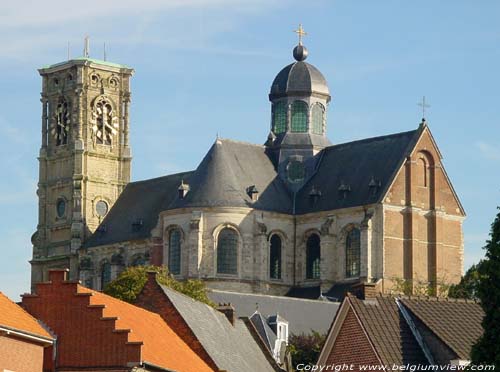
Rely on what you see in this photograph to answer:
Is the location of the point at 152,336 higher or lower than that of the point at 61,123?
lower

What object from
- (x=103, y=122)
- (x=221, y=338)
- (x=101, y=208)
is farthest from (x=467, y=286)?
(x=221, y=338)

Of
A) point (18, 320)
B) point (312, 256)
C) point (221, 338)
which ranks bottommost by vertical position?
point (18, 320)

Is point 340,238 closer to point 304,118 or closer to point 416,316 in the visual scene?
point 304,118

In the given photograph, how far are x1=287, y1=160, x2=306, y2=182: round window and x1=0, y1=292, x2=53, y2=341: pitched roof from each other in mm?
79219

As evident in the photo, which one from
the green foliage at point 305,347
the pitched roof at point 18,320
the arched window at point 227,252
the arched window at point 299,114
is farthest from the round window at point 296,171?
the pitched roof at point 18,320

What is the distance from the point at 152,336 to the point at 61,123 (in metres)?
91.5

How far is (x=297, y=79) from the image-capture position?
124 metres

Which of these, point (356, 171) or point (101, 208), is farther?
point (101, 208)

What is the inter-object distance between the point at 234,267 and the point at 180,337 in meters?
66.0

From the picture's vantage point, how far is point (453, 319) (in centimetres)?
4644

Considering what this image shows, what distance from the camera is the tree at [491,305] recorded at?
39875mm

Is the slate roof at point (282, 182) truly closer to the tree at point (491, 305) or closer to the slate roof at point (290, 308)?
the slate roof at point (290, 308)

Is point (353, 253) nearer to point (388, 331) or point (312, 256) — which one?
point (312, 256)

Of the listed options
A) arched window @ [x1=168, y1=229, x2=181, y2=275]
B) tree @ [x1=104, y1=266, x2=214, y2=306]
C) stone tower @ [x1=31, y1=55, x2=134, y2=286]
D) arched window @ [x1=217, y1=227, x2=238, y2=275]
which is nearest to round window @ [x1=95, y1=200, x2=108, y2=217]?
stone tower @ [x1=31, y1=55, x2=134, y2=286]
